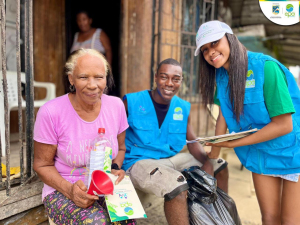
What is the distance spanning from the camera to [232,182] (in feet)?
12.8

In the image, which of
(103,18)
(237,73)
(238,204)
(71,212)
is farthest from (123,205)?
Answer: (103,18)

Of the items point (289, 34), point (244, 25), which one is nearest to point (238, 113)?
point (244, 25)

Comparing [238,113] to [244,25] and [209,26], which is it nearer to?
[209,26]

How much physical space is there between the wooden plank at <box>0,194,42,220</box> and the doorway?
3165mm

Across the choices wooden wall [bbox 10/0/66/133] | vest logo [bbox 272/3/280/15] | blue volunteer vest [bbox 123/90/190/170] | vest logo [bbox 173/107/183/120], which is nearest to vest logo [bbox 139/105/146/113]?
blue volunteer vest [bbox 123/90/190/170]

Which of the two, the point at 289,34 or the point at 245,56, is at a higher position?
the point at 289,34

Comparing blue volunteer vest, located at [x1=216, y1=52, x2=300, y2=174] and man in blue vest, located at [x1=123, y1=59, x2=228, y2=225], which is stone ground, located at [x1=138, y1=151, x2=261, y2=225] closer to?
man in blue vest, located at [x1=123, y1=59, x2=228, y2=225]

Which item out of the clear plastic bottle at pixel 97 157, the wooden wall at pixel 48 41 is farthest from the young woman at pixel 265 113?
the wooden wall at pixel 48 41

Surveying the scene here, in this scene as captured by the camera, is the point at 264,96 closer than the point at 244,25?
Yes

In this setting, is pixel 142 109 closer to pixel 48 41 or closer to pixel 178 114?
pixel 178 114

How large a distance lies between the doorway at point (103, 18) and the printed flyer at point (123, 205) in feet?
11.4

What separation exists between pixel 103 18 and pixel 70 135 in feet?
13.6

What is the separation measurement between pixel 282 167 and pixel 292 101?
0.48 meters

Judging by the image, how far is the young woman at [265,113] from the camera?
5.68 ft
